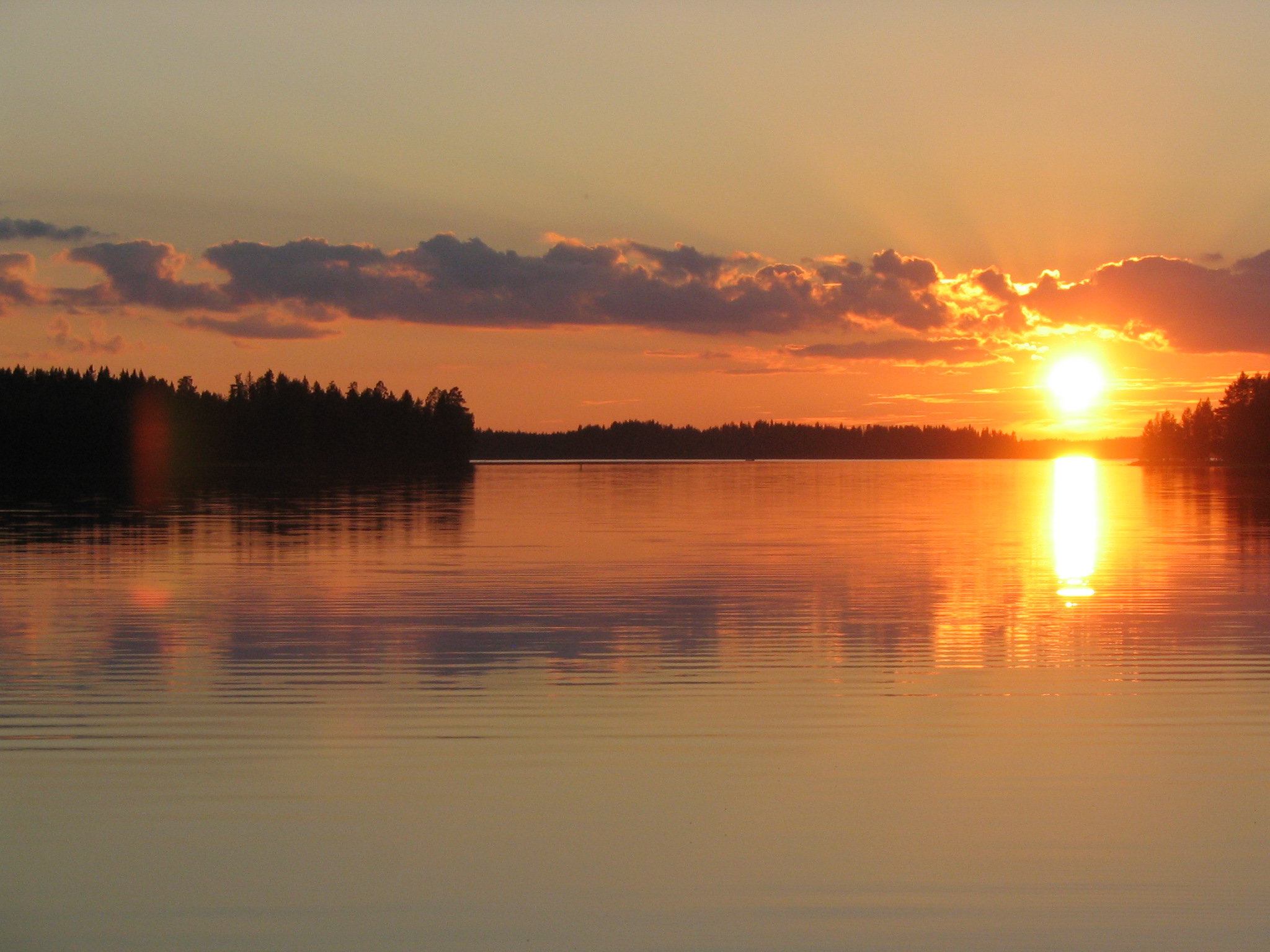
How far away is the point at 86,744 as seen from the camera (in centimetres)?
1172

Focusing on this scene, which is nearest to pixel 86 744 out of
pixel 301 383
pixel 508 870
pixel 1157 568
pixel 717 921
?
pixel 508 870

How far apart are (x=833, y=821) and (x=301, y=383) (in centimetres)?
18006

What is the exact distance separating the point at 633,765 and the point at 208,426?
166798 millimetres

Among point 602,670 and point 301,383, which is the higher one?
point 301,383

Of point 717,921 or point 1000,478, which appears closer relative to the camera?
point 717,921

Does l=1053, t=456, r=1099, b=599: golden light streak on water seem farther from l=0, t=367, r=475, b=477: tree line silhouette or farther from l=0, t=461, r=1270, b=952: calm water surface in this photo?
l=0, t=367, r=475, b=477: tree line silhouette

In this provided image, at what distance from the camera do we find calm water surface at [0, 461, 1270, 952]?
26.2 feet

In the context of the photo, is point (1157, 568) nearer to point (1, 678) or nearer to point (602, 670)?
point (602, 670)

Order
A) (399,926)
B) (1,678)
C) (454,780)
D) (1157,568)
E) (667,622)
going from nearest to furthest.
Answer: (399,926) < (454,780) < (1,678) < (667,622) < (1157,568)

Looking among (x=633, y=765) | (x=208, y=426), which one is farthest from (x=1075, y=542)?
(x=208, y=426)

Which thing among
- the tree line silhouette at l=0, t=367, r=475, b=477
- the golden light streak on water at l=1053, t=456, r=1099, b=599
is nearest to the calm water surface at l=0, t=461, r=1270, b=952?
the golden light streak on water at l=1053, t=456, r=1099, b=599

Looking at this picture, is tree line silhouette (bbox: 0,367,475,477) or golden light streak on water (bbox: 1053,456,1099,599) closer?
golden light streak on water (bbox: 1053,456,1099,599)

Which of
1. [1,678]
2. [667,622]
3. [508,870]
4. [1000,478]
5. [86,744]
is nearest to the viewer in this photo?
[508,870]

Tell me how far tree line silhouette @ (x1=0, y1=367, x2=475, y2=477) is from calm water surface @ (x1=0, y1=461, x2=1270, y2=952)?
12509cm
